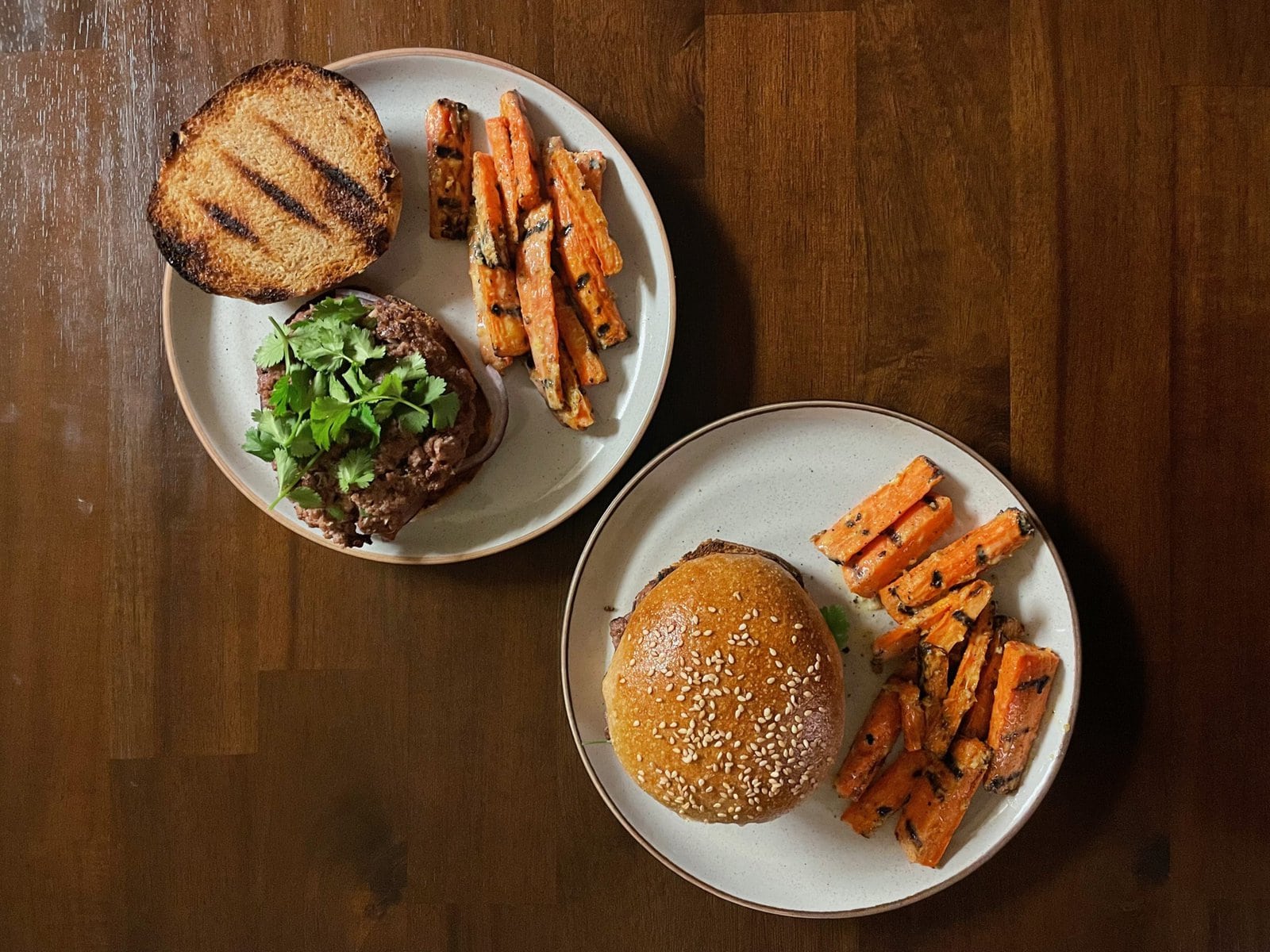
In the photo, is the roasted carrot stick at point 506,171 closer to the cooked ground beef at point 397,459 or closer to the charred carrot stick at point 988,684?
the cooked ground beef at point 397,459

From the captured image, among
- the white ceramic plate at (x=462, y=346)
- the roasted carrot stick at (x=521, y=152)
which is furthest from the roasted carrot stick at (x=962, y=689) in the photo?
the roasted carrot stick at (x=521, y=152)

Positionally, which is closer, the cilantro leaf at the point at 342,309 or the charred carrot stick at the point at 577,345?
the cilantro leaf at the point at 342,309

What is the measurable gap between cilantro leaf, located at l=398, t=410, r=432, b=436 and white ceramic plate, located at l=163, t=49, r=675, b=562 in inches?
10.5

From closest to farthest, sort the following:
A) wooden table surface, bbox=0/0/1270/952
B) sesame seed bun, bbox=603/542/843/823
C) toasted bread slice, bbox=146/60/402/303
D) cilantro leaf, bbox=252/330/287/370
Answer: sesame seed bun, bbox=603/542/843/823, cilantro leaf, bbox=252/330/287/370, toasted bread slice, bbox=146/60/402/303, wooden table surface, bbox=0/0/1270/952

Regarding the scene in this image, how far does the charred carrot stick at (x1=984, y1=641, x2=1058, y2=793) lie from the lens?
193cm

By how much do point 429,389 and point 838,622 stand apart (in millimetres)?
1045

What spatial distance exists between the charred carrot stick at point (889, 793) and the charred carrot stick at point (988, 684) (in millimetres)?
130

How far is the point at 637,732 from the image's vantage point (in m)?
1.84

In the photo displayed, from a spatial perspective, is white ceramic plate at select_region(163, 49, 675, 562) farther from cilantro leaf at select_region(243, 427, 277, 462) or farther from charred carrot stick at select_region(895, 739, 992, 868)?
charred carrot stick at select_region(895, 739, 992, 868)

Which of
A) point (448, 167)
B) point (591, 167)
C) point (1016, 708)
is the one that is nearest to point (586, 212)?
point (591, 167)

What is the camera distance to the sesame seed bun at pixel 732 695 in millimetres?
1770


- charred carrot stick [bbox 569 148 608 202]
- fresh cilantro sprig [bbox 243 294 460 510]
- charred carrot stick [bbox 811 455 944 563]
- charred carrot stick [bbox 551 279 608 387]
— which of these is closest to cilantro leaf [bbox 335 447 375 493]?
fresh cilantro sprig [bbox 243 294 460 510]

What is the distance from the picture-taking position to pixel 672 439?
2139mm

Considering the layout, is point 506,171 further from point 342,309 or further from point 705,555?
point 705,555
